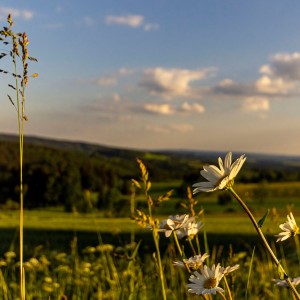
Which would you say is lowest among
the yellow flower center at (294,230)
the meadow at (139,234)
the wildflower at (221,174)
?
the meadow at (139,234)

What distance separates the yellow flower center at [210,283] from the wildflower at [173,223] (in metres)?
0.23

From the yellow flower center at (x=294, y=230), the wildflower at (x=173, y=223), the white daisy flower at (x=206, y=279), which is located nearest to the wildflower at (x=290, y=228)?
the yellow flower center at (x=294, y=230)

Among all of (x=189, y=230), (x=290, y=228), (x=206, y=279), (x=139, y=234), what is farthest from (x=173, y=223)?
(x=139, y=234)

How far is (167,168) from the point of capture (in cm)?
8475

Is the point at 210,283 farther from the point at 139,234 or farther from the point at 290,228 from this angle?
the point at 139,234

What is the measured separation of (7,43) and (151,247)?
10.8 m

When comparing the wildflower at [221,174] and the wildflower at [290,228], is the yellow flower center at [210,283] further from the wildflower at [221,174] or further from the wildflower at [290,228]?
the wildflower at [221,174]

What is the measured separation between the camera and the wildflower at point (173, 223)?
1.81 meters

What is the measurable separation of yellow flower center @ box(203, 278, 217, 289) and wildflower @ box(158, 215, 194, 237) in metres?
0.23

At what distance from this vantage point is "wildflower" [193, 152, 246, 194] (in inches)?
54.0

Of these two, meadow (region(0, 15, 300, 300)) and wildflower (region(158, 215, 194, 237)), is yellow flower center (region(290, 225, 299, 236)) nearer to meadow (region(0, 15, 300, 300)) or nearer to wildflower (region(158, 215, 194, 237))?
meadow (region(0, 15, 300, 300))

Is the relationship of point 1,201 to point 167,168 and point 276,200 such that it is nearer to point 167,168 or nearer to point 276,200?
point 276,200

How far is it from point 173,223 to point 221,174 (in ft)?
1.65

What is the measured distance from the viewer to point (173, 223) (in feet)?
6.06
